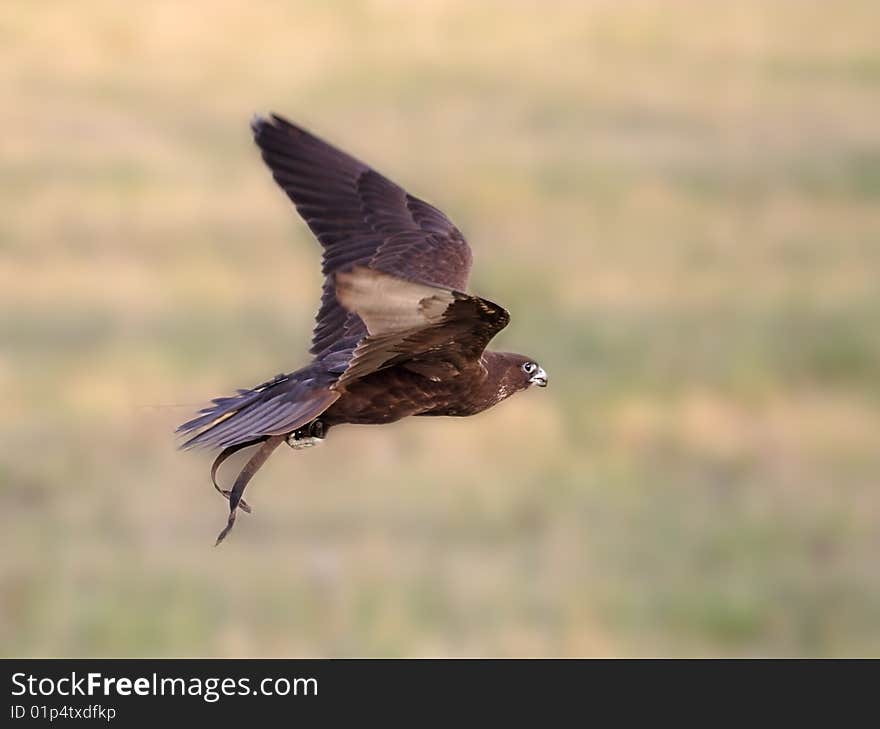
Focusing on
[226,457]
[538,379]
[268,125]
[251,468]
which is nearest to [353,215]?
[268,125]

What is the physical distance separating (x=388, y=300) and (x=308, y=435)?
1034 mm

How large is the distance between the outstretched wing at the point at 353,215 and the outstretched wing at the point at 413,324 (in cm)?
100

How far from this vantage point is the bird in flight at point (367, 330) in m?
6.64

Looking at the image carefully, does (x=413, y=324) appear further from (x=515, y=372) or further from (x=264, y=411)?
(x=515, y=372)

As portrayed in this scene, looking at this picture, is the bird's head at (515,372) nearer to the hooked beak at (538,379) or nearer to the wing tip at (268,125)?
the hooked beak at (538,379)

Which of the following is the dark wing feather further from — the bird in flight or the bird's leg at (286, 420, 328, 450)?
the bird's leg at (286, 420, 328, 450)

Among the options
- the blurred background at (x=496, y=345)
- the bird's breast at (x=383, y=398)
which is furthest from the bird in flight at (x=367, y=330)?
the blurred background at (x=496, y=345)

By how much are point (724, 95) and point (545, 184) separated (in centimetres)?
746

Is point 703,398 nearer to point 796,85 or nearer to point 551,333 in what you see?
point 551,333

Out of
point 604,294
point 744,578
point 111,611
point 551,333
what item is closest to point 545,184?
point 604,294

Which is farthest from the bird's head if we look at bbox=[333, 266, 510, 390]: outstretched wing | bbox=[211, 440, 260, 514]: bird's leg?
bbox=[211, 440, 260, 514]: bird's leg

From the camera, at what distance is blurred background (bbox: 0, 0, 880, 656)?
15.9m

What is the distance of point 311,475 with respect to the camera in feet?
59.0

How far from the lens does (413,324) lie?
21.8ft
